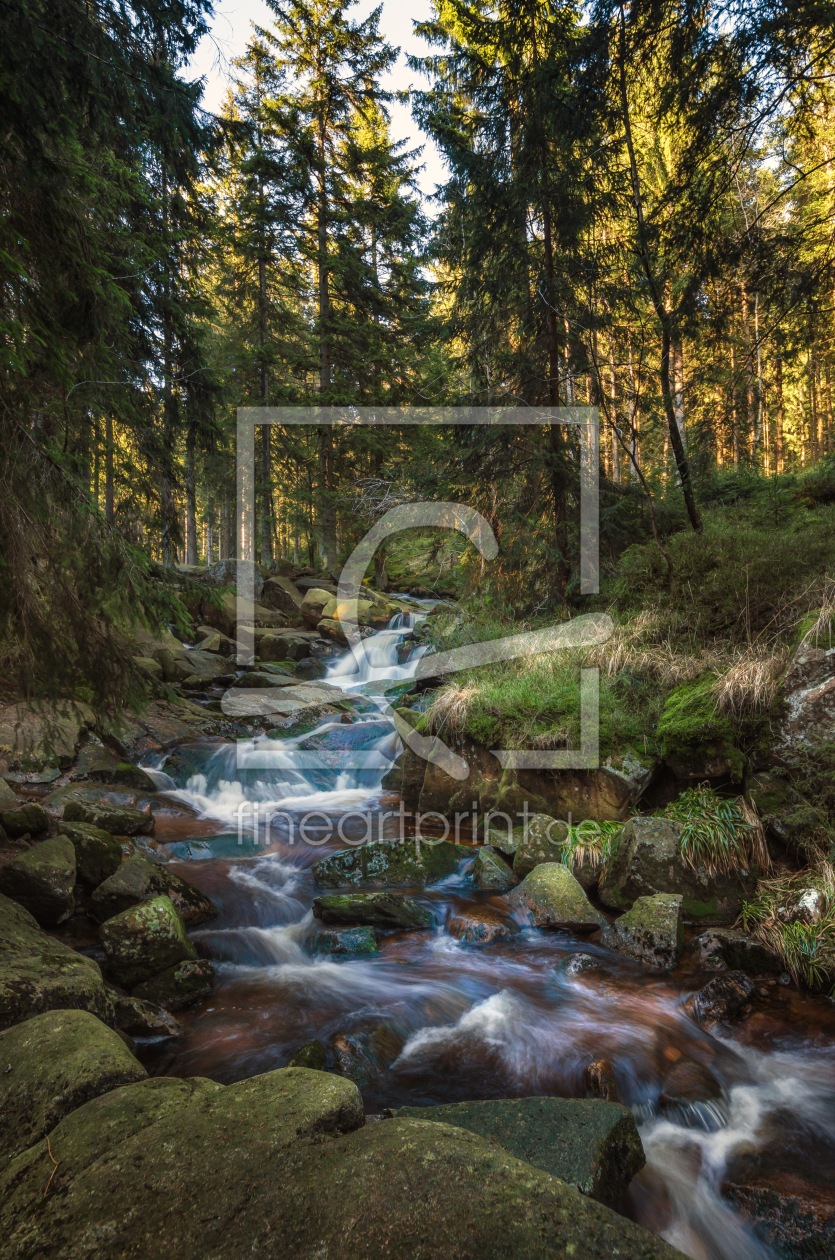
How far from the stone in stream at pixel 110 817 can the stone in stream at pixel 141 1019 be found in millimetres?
2719

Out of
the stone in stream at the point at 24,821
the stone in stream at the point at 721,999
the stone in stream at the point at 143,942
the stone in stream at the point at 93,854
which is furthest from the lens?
the stone in stream at the point at 24,821

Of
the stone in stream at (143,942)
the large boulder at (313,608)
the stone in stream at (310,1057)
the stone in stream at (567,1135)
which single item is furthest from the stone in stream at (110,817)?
the large boulder at (313,608)

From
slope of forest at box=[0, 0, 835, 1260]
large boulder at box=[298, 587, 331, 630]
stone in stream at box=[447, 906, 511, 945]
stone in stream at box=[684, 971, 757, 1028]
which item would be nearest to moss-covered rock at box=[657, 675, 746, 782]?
slope of forest at box=[0, 0, 835, 1260]

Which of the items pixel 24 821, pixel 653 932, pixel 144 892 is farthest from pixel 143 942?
pixel 653 932

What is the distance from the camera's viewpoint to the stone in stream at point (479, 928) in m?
5.29

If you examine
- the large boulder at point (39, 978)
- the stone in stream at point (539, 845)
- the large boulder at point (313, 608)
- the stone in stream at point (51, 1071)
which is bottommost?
the stone in stream at point (539, 845)

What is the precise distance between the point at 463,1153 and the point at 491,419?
961 centimetres

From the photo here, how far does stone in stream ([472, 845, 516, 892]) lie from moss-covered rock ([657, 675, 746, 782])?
6.92 feet

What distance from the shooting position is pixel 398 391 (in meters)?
20.0

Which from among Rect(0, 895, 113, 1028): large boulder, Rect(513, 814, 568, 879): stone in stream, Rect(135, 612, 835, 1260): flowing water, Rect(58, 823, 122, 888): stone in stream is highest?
Rect(0, 895, 113, 1028): large boulder

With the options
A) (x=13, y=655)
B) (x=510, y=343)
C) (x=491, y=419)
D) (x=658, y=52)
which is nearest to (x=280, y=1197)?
(x=13, y=655)

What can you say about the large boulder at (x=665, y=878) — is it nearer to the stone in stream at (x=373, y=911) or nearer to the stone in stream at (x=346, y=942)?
the stone in stream at (x=373, y=911)

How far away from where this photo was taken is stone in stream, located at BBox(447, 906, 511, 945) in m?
5.29

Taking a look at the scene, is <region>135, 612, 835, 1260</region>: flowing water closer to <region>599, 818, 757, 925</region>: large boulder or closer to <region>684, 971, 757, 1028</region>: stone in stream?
<region>684, 971, 757, 1028</region>: stone in stream
